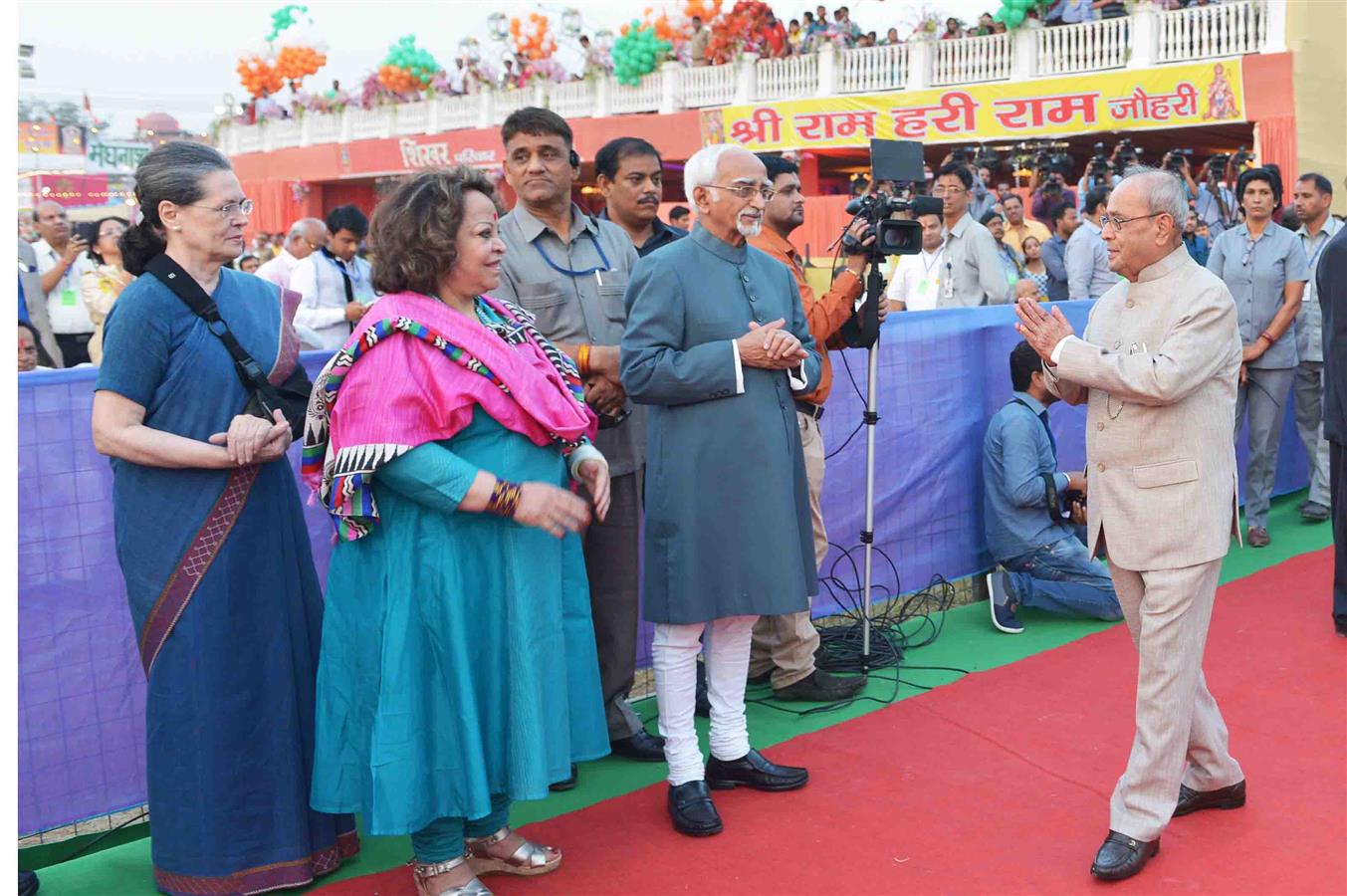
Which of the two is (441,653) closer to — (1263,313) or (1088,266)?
(1263,313)

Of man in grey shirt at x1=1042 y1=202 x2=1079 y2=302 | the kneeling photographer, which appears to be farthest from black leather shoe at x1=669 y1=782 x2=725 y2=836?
man in grey shirt at x1=1042 y1=202 x2=1079 y2=302

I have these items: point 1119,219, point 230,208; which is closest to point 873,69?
point 1119,219

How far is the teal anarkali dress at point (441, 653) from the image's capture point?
2.74 m

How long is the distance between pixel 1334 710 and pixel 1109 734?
0.81 meters

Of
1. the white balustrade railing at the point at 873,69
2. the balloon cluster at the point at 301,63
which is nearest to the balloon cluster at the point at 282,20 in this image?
the balloon cluster at the point at 301,63

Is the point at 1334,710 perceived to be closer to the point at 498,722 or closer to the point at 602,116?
the point at 498,722

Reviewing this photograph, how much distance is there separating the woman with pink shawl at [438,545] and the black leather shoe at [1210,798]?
169cm

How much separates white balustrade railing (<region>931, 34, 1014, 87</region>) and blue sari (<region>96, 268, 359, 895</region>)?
17789 mm

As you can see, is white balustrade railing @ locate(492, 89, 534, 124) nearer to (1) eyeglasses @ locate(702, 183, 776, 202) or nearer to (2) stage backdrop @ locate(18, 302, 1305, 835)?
(2) stage backdrop @ locate(18, 302, 1305, 835)

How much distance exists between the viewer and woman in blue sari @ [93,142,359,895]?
2830 mm

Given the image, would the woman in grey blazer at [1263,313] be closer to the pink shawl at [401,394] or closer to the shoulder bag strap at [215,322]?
the pink shawl at [401,394]

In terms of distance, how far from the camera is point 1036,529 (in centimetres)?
540

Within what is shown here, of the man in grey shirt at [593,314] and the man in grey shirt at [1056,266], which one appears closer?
the man in grey shirt at [593,314]

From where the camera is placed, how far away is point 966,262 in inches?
262
